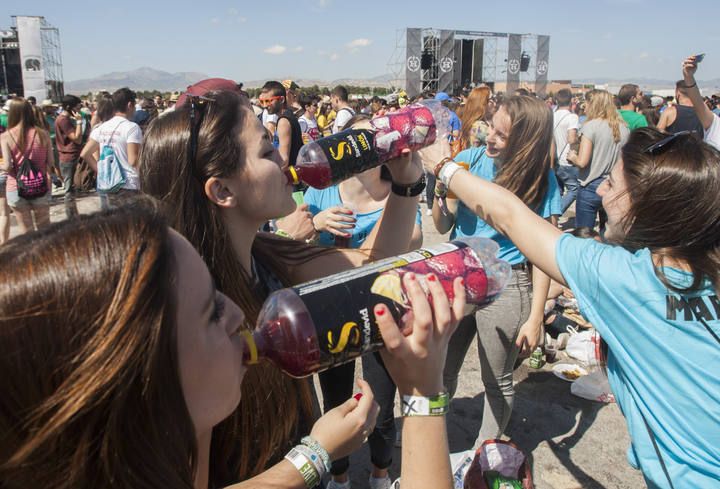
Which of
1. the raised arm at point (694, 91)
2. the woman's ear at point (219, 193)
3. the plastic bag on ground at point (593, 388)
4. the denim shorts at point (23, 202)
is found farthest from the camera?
the denim shorts at point (23, 202)

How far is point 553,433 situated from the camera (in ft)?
10.5

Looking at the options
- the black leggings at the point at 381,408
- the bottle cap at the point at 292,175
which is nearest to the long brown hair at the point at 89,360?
the bottle cap at the point at 292,175

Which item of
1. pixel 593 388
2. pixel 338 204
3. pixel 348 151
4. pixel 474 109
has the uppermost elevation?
pixel 474 109

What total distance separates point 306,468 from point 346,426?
0.42ft

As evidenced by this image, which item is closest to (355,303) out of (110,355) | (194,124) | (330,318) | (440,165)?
(330,318)

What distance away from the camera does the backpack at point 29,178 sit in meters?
5.64

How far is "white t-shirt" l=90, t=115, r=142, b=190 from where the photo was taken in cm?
486

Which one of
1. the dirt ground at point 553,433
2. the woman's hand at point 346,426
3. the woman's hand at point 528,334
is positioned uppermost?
the woman's hand at point 346,426

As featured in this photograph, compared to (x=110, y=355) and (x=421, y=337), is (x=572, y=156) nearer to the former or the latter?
(x=421, y=337)

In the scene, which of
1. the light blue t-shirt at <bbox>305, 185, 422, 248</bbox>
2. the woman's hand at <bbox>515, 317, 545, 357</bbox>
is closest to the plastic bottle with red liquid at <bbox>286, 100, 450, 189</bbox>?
the light blue t-shirt at <bbox>305, 185, 422, 248</bbox>

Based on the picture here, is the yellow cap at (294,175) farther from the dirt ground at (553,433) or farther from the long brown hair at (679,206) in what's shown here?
the dirt ground at (553,433)

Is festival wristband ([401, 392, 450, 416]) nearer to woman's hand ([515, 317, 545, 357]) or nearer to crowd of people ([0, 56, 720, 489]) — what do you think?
crowd of people ([0, 56, 720, 489])

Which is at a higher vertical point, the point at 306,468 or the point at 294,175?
the point at 294,175

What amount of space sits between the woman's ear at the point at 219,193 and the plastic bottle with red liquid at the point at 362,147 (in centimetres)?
24
